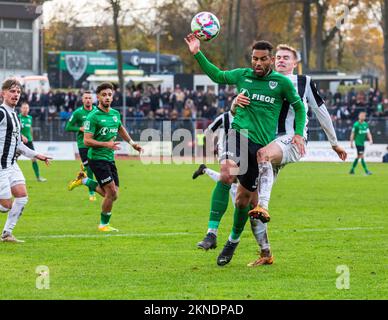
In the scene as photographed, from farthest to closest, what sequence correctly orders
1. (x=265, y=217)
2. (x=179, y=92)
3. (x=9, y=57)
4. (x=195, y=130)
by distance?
(x=9, y=57)
(x=179, y=92)
(x=195, y=130)
(x=265, y=217)

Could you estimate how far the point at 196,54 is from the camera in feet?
32.3

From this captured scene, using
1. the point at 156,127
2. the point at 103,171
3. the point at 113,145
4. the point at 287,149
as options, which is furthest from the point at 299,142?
the point at 156,127

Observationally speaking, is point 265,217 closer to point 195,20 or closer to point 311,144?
point 195,20

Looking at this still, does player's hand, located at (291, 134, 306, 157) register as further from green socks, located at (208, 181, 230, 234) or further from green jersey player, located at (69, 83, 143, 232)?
green jersey player, located at (69, 83, 143, 232)

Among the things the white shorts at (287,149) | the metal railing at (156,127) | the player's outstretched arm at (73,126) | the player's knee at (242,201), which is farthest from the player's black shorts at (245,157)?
the metal railing at (156,127)

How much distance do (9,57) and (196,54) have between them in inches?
1561

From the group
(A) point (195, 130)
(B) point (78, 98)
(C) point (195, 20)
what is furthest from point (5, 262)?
(B) point (78, 98)

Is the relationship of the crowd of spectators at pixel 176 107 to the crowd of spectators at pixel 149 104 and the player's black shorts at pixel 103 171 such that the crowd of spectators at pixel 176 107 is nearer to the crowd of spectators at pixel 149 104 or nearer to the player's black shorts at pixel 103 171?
the crowd of spectators at pixel 149 104

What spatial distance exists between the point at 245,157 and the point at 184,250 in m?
2.09

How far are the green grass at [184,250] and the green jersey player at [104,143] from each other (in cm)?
53

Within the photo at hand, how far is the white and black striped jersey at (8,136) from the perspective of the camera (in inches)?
476

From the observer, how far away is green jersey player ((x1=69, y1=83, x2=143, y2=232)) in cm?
1402

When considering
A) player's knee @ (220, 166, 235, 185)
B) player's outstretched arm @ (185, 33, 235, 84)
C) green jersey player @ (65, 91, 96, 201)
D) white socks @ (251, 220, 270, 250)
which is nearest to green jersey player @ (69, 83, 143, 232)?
player's knee @ (220, 166, 235, 185)

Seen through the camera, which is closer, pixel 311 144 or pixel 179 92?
pixel 311 144
